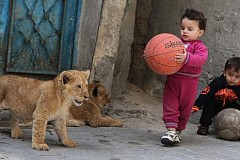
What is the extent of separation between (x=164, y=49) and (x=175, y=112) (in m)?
0.76

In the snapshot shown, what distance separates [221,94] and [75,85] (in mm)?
2188

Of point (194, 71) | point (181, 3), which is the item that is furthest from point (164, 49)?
point (181, 3)

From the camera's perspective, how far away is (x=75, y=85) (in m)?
5.07

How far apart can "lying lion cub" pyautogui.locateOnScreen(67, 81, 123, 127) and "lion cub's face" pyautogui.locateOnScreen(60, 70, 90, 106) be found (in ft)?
4.71

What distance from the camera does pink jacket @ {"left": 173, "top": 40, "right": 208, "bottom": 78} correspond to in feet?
18.0

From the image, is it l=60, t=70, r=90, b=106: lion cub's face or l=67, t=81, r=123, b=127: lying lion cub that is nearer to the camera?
l=60, t=70, r=90, b=106: lion cub's face

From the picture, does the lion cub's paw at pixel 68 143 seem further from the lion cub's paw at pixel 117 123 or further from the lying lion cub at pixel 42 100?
the lion cub's paw at pixel 117 123

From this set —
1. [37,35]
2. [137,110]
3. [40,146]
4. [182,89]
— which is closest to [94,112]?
[137,110]

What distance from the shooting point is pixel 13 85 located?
17.7ft

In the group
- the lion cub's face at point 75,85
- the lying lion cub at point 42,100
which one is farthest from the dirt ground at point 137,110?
the lion cub's face at point 75,85

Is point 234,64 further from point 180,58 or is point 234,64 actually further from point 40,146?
point 40,146

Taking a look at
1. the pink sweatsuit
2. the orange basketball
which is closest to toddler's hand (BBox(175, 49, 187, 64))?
the orange basketball

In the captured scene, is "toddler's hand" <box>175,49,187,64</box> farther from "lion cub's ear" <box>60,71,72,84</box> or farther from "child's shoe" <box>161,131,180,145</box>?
"lion cub's ear" <box>60,71,72,84</box>

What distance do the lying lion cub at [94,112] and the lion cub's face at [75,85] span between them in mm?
1436
